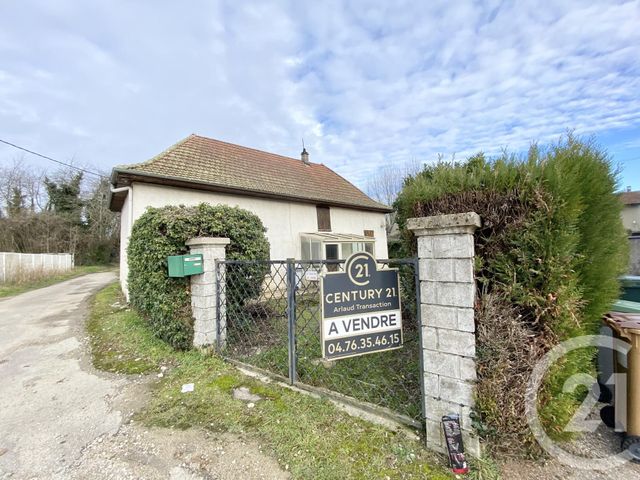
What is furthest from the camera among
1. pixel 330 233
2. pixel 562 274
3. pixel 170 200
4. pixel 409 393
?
pixel 330 233

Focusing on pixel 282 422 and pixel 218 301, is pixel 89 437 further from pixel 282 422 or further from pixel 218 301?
pixel 218 301

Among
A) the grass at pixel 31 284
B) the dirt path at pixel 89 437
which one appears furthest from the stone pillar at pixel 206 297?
the grass at pixel 31 284

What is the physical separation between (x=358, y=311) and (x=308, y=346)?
2.14 m

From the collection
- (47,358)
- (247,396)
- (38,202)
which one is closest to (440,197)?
(247,396)

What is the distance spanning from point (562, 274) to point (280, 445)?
2243 mm

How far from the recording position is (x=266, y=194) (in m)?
9.96

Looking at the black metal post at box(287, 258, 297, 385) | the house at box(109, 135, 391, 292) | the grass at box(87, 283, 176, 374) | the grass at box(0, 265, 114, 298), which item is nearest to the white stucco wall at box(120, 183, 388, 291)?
the house at box(109, 135, 391, 292)

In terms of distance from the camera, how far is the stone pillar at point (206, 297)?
3.85 meters

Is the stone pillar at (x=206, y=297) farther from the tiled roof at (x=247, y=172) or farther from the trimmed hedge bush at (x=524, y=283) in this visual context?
the tiled roof at (x=247, y=172)

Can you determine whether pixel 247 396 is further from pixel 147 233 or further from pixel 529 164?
pixel 529 164

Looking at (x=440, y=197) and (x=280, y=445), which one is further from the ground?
(x=440, y=197)

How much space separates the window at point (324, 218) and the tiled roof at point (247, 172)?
35 centimetres

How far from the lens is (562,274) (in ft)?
5.99

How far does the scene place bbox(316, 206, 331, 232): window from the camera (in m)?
12.0
